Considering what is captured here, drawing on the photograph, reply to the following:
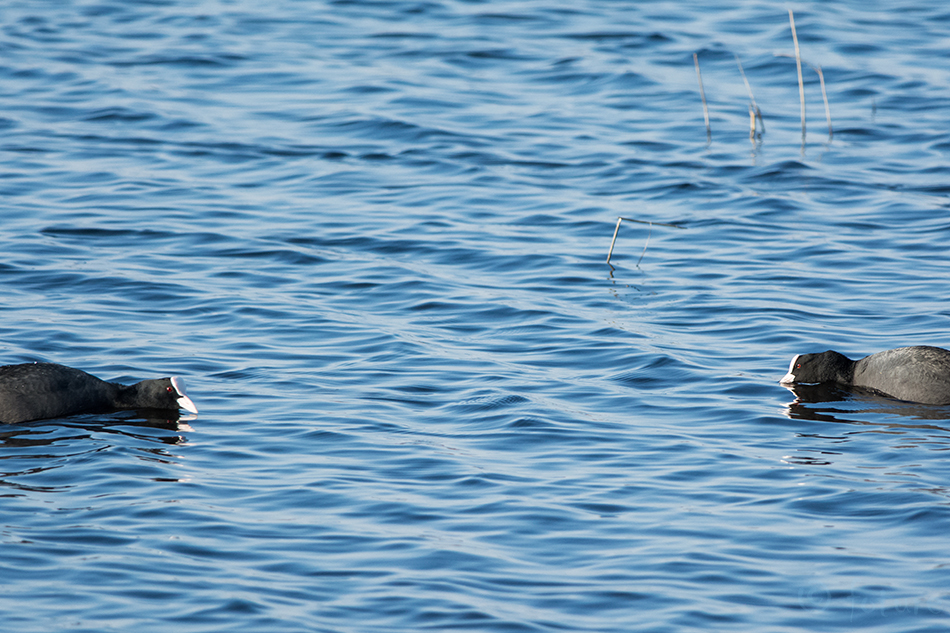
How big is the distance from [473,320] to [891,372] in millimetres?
3300

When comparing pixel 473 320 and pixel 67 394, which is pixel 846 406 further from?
pixel 67 394

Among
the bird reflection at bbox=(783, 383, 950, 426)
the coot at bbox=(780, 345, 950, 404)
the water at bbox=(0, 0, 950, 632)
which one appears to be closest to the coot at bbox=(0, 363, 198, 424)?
the water at bbox=(0, 0, 950, 632)

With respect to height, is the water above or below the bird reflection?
above

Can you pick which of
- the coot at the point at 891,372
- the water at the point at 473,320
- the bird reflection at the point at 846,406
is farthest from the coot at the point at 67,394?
the coot at the point at 891,372

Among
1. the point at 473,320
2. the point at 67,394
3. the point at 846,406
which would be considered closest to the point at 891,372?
the point at 846,406

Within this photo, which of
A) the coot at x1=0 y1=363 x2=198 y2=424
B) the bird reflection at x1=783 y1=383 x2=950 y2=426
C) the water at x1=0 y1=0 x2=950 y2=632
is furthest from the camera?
the bird reflection at x1=783 y1=383 x2=950 y2=426

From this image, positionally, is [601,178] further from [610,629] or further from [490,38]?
[610,629]

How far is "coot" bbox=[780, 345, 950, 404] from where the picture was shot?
27.1 ft

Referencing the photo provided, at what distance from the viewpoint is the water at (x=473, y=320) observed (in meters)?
6.02

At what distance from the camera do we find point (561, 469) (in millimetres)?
7289

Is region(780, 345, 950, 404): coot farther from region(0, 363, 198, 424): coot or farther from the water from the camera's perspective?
region(0, 363, 198, 424): coot

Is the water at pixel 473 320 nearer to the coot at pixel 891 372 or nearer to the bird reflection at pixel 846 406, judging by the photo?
the bird reflection at pixel 846 406

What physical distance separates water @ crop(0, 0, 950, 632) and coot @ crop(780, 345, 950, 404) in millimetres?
176

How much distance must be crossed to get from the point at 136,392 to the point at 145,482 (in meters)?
1.12
